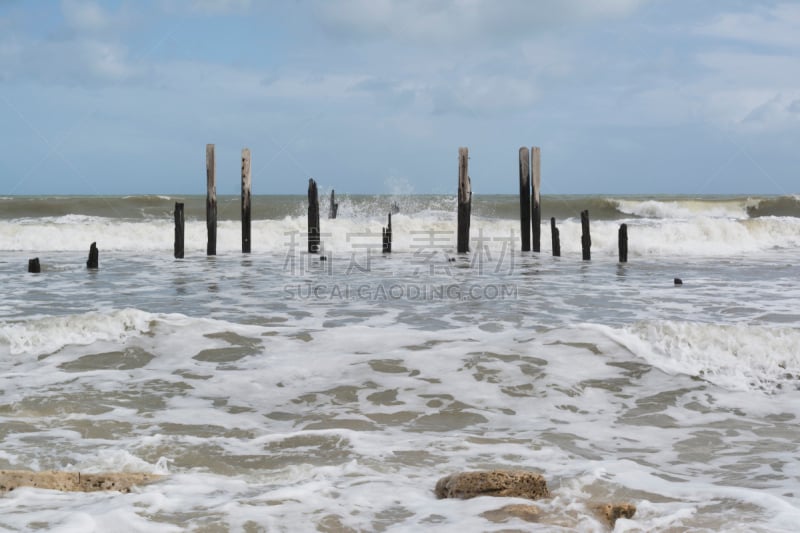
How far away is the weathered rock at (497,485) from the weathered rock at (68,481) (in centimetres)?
195

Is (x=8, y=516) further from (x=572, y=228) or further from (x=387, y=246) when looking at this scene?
(x=572, y=228)

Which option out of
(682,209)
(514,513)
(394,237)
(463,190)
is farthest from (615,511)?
(682,209)

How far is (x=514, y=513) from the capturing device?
13.6 feet

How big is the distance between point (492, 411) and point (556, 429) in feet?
2.34

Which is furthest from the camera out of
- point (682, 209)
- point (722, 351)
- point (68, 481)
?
point (682, 209)

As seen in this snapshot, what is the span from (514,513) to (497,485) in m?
0.27

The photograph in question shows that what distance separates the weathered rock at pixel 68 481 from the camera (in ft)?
14.9

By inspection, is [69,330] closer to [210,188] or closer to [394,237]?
[210,188]

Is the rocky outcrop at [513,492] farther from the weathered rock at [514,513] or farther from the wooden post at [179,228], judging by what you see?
the wooden post at [179,228]

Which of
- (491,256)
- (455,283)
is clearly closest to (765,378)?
(455,283)

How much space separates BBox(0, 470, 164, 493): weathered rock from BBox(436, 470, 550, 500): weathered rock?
1.95 m

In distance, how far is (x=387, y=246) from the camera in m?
23.1

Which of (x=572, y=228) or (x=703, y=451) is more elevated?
(x=572, y=228)

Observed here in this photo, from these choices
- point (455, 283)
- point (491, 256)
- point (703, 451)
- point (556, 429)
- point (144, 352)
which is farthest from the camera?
point (491, 256)
